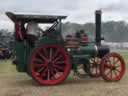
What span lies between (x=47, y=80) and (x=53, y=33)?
1.26 m

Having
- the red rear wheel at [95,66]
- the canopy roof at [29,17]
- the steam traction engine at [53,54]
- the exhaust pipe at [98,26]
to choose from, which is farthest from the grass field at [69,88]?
the canopy roof at [29,17]

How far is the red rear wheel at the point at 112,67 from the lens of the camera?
1072cm

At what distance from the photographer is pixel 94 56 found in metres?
11.0

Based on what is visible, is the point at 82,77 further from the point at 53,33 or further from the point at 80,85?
the point at 53,33

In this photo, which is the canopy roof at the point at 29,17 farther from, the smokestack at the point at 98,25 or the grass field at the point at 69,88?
the grass field at the point at 69,88

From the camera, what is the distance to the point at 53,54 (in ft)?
33.7

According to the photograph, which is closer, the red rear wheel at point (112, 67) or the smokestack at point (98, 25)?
the red rear wheel at point (112, 67)

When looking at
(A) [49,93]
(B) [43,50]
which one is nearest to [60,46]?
(B) [43,50]

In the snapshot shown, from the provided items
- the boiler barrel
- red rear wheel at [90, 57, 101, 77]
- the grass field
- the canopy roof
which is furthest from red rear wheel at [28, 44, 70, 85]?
red rear wheel at [90, 57, 101, 77]

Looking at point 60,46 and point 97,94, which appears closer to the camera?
→ point 97,94

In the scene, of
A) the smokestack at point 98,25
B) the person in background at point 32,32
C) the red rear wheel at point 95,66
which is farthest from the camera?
the smokestack at point 98,25

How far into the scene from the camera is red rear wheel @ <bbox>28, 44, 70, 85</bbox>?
10.1 m

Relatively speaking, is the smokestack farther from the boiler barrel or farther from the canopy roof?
the canopy roof

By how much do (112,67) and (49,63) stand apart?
1913mm
